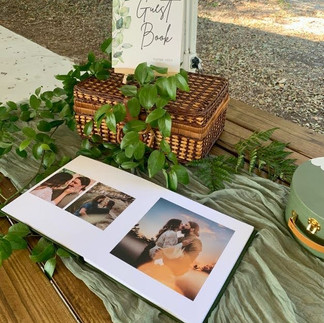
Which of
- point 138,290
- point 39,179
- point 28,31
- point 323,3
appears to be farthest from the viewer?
point 323,3

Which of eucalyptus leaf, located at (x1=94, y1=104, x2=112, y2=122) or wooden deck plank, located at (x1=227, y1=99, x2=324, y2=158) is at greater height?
eucalyptus leaf, located at (x1=94, y1=104, x2=112, y2=122)

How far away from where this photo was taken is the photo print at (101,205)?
603mm

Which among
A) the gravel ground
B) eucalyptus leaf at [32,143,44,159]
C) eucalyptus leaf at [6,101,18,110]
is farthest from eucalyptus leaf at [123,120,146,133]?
the gravel ground

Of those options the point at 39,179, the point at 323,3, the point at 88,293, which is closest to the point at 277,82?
the point at 323,3

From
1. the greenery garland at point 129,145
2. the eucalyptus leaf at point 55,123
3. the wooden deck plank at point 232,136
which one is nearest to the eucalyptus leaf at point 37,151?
the greenery garland at point 129,145

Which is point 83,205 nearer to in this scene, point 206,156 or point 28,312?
point 28,312

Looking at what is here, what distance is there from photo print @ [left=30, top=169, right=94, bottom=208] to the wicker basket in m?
0.16

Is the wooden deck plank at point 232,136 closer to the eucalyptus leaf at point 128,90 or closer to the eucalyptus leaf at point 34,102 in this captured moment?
the eucalyptus leaf at point 128,90

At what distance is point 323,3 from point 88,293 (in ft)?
11.6

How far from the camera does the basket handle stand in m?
0.56

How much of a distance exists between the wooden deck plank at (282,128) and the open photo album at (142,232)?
0.34 meters

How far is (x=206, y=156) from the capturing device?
2.64ft

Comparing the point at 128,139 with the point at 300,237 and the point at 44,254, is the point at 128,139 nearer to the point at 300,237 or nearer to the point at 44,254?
the point at 44,254

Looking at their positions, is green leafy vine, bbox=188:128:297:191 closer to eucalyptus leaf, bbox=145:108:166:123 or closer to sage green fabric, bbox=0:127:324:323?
sage green fabric, bbox=0:127:324:323
